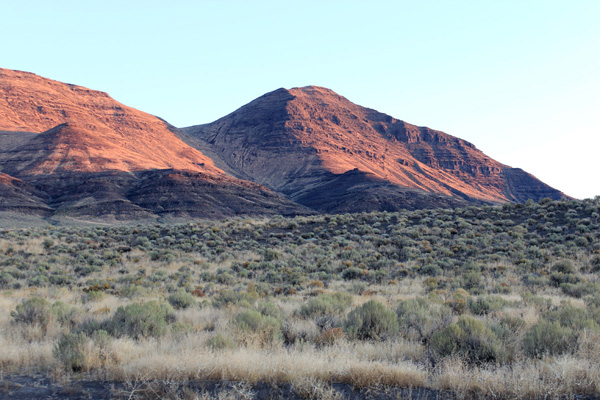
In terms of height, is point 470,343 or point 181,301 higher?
point 470,343

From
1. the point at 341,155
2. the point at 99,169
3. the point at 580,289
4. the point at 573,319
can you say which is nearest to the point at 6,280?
the point at 573,319

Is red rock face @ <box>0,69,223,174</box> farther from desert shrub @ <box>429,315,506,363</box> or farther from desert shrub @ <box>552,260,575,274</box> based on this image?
desert shrub @ <box>429,315,506,363</box>

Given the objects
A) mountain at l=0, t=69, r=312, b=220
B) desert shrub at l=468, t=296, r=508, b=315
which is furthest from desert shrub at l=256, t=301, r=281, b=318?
mountain at l=0, t=69, r=312, b=220

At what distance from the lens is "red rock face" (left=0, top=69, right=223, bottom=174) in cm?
8600

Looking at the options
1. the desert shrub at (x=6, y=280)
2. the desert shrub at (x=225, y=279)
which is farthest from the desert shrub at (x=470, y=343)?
the desert shrub at (x=6, y=280)

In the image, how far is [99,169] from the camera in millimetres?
84500

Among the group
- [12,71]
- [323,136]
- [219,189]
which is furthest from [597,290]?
[12,71]

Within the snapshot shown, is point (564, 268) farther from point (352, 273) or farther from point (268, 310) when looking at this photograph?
point (268, 310)

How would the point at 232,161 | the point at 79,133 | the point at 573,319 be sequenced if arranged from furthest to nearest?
the point at 232,161
the point at 79,133
the point at 573,319

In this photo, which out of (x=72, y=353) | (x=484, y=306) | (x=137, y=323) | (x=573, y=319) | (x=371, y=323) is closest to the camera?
(x=72, y=353)

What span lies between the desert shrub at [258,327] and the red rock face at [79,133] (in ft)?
283

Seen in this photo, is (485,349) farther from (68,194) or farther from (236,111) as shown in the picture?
(236,111)

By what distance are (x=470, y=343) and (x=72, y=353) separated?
596 cm

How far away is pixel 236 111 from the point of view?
6831 inches
